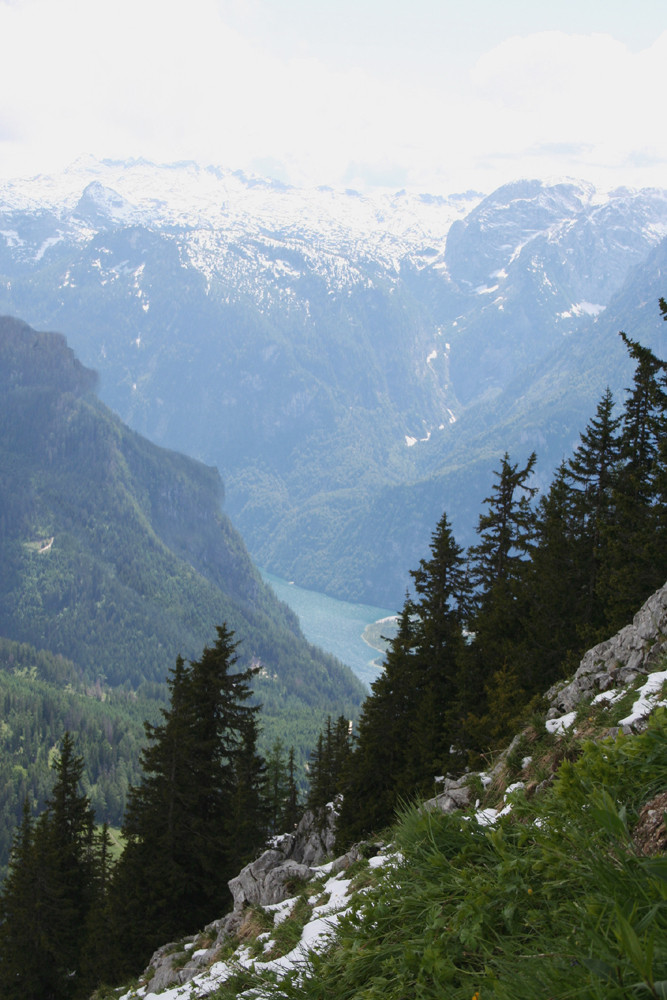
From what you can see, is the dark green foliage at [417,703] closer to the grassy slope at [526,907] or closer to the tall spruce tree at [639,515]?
the tall spruce tree at [639,515]

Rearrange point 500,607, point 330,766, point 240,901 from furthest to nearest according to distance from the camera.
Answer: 1. point 330,766
2. point 500,607
3. point 240,901

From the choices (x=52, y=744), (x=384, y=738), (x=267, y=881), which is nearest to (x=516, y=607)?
(x=384, y=738)

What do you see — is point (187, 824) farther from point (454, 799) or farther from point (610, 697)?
point (610, 697)

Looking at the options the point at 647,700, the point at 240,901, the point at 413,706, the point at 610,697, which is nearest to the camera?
the point at 647,700

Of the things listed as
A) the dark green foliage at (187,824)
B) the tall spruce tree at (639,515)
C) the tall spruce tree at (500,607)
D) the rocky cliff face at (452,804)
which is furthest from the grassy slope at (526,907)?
the dark green foliage at (187,824)

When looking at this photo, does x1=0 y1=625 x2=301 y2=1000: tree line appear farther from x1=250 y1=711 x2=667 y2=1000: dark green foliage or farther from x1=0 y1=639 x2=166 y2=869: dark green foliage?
x1=0 y1=639 x2=166 y2=869: dark green foliage

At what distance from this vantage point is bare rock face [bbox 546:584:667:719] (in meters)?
12.7

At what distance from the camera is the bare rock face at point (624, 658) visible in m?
12.7

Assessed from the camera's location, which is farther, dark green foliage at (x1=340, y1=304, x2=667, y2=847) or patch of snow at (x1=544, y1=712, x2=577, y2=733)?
dark green foliage at (x1=340, y1=304, x2=667, y2=847)

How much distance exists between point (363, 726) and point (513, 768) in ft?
69.3

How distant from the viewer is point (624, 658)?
14297 mm

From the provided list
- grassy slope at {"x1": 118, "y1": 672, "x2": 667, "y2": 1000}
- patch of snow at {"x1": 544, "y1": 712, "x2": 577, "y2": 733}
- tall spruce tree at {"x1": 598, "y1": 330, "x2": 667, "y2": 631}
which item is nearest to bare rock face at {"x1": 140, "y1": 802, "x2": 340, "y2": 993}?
patch of snow at {"x1": 544, "y1": 712, "x2": 577, "y2": 733}

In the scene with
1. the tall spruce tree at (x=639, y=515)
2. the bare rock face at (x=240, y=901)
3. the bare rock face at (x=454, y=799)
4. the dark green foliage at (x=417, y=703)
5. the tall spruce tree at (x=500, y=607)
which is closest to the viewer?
the bare rock face at (x=454, y=799)

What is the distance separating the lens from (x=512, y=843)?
18.4 feet
